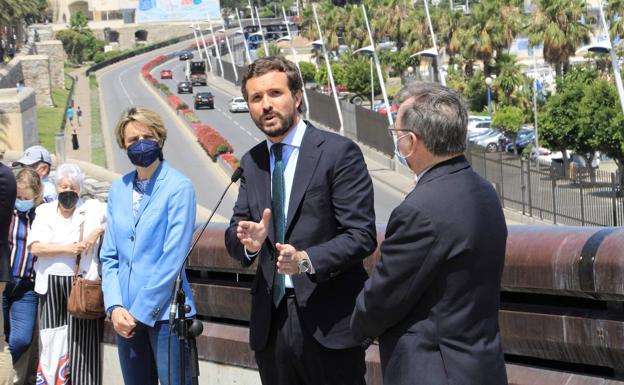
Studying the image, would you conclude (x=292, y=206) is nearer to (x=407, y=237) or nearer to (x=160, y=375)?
(x=407, y=237)

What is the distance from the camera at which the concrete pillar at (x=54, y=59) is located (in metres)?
98.5

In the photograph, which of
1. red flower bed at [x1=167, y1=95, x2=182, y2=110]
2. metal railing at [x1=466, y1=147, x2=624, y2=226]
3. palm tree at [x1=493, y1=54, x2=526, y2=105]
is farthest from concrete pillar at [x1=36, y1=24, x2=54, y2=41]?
metal railing at [x1=466, y1=147, x2=624, y2=226]

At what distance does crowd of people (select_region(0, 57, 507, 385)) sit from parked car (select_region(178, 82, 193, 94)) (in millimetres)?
86502

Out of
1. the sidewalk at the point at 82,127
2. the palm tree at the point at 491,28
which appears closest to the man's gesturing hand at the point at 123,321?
the sidewalk at the point at 82,127

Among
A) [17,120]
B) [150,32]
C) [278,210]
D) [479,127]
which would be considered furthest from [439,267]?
[150,32]

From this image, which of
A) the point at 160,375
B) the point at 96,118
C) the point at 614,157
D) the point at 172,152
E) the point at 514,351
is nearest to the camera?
the point at 514,351

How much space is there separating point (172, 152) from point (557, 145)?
1915 cm

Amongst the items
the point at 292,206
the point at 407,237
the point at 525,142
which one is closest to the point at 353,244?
the point at 292,206

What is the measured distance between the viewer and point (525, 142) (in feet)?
196

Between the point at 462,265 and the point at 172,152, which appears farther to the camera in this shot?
the point at 172,152

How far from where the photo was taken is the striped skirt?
680cm

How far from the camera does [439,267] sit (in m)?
3.85

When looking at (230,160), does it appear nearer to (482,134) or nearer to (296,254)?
(482,134)

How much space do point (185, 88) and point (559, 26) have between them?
39680 millimetres
